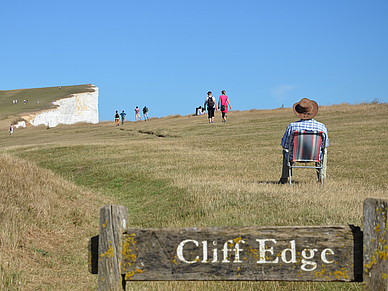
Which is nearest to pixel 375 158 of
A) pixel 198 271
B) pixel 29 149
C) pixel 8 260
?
pixel 8 260

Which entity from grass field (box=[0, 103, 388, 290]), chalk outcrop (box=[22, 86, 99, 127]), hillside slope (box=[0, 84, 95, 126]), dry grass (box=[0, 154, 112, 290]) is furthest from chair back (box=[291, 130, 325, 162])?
chalk outcrop (box=[22, 86, 99, 127])

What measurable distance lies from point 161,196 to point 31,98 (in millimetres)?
89276

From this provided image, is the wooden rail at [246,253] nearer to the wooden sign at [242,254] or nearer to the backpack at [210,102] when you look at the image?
the wooden sign at [242,254]

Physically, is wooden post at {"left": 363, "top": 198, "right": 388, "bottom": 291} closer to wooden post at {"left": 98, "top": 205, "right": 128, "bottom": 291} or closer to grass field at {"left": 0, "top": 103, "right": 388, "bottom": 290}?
wooden post at {"left": 98, "top": 205, "right": 128, "bottom": 291}

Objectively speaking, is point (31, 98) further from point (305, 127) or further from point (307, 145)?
point (307, 145)

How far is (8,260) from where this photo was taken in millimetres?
5891

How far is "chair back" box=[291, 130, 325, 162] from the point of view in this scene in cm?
1044

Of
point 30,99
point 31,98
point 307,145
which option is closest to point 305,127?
point 307,145

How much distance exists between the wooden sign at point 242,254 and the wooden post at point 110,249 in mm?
56

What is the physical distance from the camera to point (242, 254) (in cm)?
288

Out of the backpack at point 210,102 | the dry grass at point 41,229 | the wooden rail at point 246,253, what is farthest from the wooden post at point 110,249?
the backpack at point 210,102

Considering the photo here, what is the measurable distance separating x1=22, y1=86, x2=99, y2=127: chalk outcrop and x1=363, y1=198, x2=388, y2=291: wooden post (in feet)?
256

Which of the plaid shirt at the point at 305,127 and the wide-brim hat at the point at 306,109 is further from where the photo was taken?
the wide-brim hat at the point at 306,109

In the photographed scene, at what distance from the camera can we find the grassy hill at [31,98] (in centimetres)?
7906
